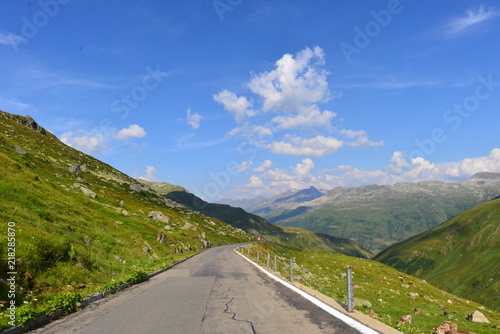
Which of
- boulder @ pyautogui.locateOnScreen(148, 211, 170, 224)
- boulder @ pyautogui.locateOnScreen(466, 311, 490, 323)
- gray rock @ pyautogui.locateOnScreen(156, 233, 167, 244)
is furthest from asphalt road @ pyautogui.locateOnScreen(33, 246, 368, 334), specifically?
boulder @ pyautogui.locateOnScreen(148, 211, 170, 224)

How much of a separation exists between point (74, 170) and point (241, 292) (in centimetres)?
7279

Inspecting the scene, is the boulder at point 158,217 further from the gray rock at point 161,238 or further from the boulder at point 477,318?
the boulder at point 477,318

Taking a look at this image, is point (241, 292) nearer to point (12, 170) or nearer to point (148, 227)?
point (12, 170)

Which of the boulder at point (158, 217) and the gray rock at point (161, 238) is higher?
the boulder at point (158, 217)

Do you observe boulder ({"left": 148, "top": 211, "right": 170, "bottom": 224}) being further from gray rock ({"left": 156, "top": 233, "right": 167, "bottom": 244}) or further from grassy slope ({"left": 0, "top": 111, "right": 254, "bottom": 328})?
grassy slope ({"left": 0, "top": 111, "right": 254, "bottom": 328})

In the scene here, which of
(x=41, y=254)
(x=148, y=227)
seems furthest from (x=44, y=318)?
(x=148, y=227)

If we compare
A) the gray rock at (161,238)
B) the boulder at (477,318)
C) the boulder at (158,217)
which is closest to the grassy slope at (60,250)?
the gray rock at (161,238)

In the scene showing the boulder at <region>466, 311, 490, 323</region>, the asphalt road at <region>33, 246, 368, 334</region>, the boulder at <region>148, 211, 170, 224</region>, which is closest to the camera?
the asphalt road at <region>33, 246, 368, 334</region>

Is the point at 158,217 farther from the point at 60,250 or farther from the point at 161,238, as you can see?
the point at 60,250

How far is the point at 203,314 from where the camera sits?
33.8 ft

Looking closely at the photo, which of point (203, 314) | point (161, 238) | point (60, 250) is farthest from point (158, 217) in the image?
point (203, 314)

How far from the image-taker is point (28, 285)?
12281 mm

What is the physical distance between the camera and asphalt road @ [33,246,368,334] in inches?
335

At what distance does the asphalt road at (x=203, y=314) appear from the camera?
335 inches
